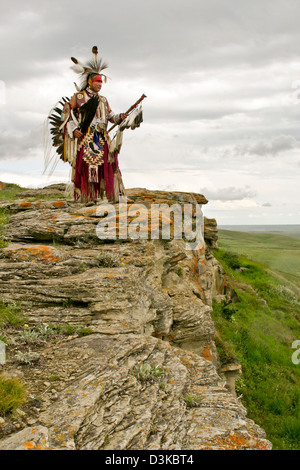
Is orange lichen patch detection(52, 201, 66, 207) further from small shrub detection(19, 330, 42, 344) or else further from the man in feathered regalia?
small shrub detection(19, 330, 42, 344)

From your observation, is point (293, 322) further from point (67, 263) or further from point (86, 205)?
point (67, 263)

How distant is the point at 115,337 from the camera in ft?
20.0

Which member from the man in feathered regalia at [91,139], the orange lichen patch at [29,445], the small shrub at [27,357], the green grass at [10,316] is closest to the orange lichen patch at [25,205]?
the man in feathered regalia at [91,139]

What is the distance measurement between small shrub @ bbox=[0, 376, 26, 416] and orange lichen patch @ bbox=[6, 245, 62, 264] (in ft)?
11.0

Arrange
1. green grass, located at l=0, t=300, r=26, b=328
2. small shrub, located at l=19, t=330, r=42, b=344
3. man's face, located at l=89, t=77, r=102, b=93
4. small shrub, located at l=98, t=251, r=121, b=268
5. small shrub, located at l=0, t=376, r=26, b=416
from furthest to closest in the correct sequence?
man's face, located at l=89, t=77, r=102, b=93
small shrub, located at l=98, t=251, r=121, b=268
green grass, located at l=0, t=300, r=26, b=328
small shrub, located at l=19, t=330, r=42, b=344
small shrub, located at l=0, t=376, r=26, b=416

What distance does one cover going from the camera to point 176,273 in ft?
37.4

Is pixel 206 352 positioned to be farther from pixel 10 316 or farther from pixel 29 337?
pixel 10 316

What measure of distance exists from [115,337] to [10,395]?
2.14 m

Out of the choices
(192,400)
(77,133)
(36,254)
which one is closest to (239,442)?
(192,400)

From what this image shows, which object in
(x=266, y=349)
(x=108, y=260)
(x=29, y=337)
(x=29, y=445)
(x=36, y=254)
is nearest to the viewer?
(x=29, y=445)

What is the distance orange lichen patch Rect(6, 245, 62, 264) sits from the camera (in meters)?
7.64

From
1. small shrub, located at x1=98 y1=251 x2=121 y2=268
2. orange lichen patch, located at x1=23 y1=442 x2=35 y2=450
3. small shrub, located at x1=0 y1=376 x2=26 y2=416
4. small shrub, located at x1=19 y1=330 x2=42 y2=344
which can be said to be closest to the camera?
orange lichen patch, located at x1=23 y1=442 x2=35 y2=450

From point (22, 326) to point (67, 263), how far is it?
1.88 m

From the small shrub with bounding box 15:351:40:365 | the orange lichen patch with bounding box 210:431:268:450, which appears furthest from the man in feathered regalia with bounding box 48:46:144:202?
the orange lichen patch with bounding box 210:431:268:450
